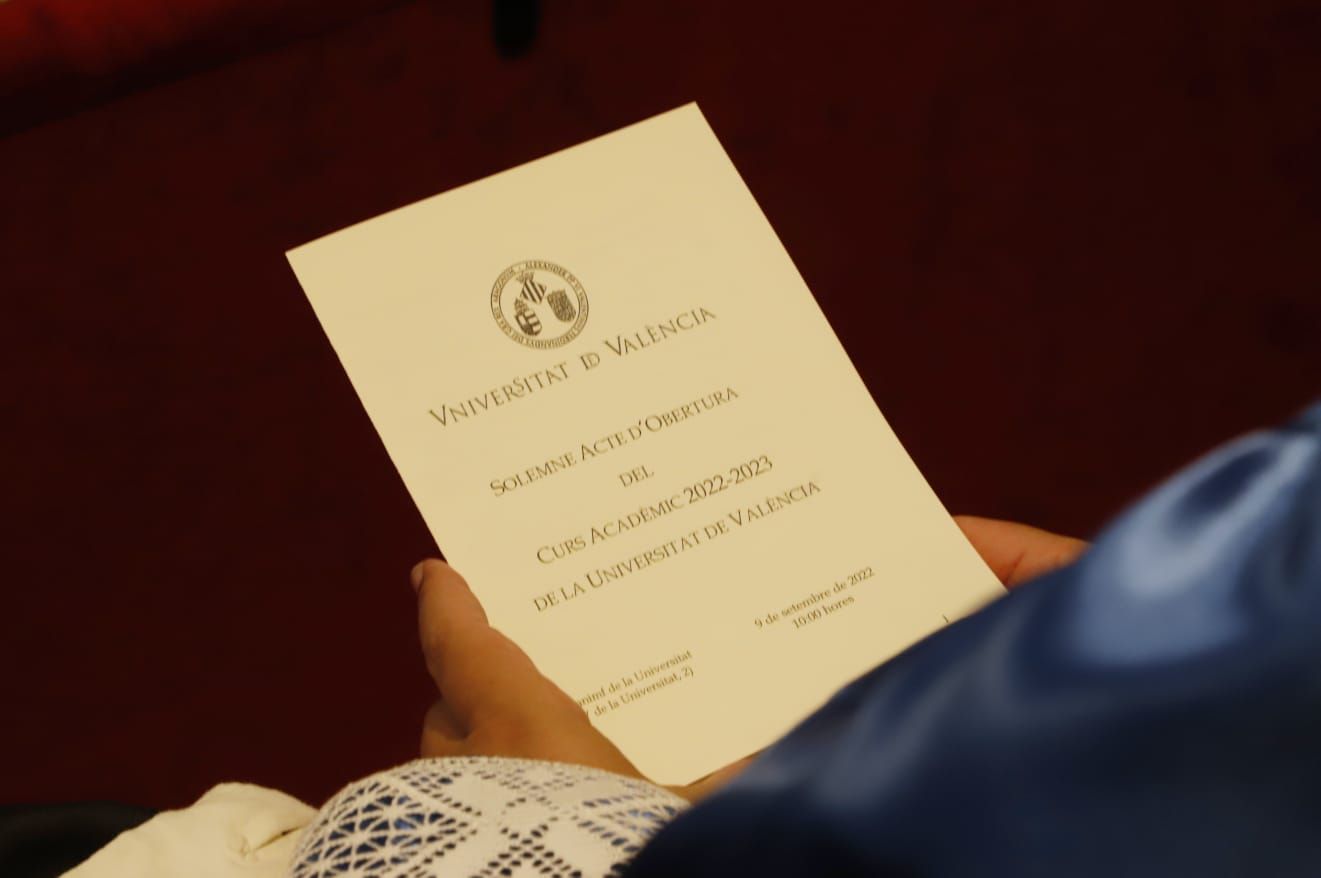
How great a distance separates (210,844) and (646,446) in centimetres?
25

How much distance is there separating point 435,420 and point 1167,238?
1.29 feet

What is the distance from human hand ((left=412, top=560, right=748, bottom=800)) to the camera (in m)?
0.50

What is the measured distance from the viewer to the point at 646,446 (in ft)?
1.92

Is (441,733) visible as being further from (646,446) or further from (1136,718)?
(1136,718)

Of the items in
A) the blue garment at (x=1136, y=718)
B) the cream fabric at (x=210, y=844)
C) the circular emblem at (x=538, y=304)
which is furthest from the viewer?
the circular emblem at (x=538, y=304)

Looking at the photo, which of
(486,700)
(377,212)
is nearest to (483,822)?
(486,700)

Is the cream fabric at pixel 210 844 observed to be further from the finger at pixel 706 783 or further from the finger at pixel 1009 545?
the finger at pixel 1009 545

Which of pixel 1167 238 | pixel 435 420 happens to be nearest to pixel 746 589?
pixel 435 420

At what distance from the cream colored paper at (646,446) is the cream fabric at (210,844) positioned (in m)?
0.12

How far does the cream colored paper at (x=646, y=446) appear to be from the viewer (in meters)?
0.55

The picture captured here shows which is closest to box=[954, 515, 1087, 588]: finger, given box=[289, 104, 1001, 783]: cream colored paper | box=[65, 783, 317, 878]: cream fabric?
box=[289, 104, 1001, 783]: cream colored paper

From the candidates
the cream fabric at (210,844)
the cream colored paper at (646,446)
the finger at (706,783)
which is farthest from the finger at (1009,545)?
the cream fabric at (210,844)

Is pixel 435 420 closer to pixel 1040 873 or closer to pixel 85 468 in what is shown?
pixel 85 468

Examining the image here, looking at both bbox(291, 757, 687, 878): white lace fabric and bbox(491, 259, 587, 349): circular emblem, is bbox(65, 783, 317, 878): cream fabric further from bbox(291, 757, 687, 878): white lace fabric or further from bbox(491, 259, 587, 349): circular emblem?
bbox(491, 259, 587, 349): circular emblem
